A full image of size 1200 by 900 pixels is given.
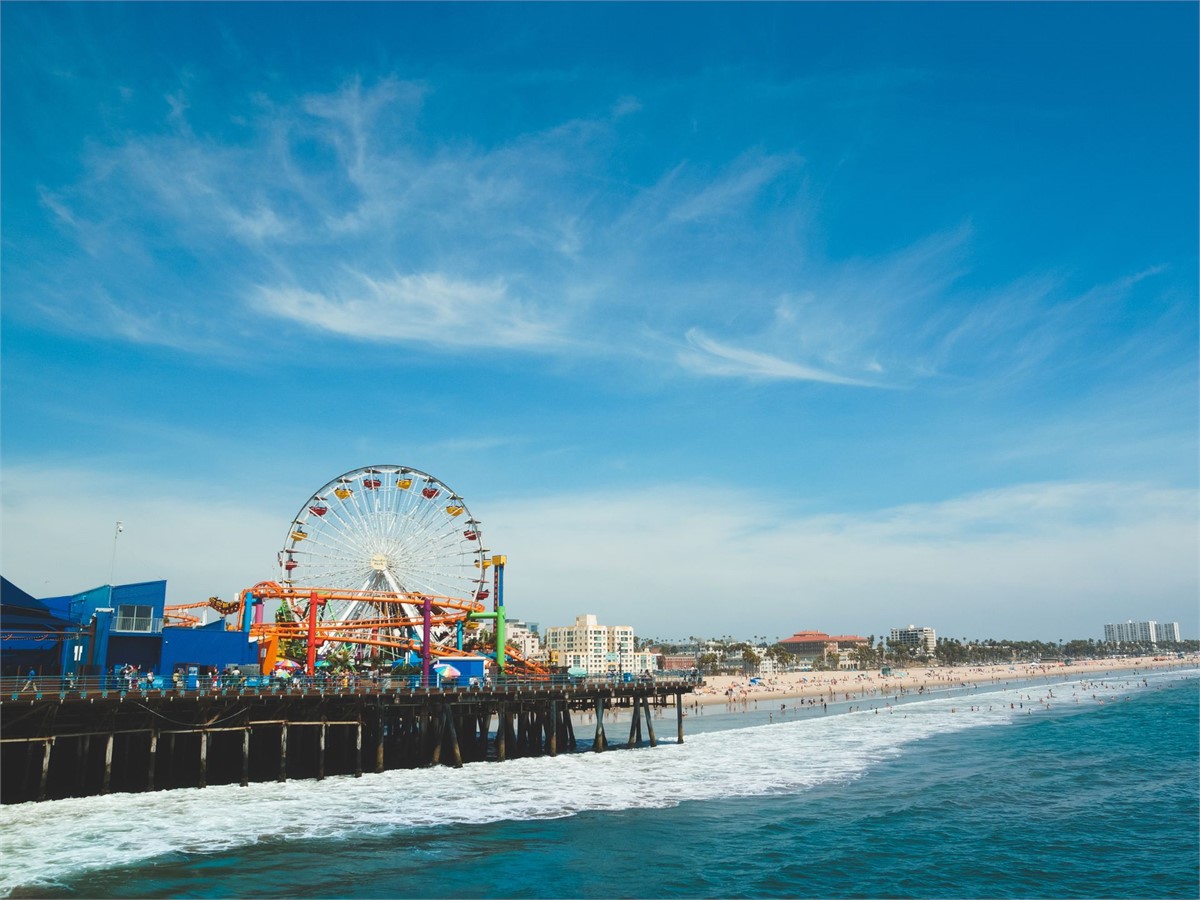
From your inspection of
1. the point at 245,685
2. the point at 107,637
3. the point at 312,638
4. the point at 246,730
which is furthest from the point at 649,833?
the point at 312,638

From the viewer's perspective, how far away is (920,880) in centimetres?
2444

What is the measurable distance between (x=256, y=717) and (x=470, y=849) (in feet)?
56.1

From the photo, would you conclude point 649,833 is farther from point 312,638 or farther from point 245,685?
point 312,638

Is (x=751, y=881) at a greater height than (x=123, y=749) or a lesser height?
lesser

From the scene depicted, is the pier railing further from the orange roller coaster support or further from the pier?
the orange roller coaster support

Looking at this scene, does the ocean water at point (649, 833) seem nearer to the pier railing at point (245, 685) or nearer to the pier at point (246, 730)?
the pier at point (246, 730)

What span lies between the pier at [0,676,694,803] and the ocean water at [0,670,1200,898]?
80.2 inches

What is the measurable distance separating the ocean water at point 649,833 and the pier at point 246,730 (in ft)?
6.69

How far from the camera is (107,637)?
42.3 metres

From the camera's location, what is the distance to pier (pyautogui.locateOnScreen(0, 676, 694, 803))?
33.3m

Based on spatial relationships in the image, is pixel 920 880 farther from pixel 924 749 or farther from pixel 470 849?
pixel 924 749

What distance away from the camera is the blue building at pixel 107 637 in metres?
42.0

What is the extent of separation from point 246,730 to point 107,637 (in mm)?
10759

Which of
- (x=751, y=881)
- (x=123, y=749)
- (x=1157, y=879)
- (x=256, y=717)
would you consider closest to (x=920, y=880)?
(x=751, y=881)
